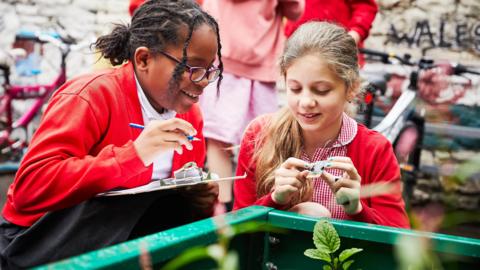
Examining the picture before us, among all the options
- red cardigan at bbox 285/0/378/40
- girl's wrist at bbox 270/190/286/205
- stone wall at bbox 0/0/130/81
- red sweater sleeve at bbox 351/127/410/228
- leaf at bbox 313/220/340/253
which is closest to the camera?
leaf at bbox 313/220/340/253

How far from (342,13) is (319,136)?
1592mm

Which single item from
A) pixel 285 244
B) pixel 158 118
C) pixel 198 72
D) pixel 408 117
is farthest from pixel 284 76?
pixel 408 117

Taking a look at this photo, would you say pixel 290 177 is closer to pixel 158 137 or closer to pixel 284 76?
pixel 158 137

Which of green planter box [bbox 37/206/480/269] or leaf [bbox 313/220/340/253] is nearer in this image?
green planter box [bbox 37/206/480/269]

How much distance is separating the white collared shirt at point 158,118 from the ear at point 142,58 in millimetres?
47

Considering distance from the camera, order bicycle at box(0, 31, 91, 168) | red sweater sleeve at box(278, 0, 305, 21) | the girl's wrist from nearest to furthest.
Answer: the girl's wrist → red sweater sleeve at box(278, 0, 305, 21) → bicycle at box(0, 31, 91, 168)

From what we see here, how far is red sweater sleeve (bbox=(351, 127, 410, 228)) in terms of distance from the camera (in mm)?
2086

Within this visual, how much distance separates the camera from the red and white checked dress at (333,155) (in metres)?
2.09

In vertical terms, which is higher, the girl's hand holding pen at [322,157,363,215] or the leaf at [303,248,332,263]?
the girl's hand holding pen at [322,157,363,215]

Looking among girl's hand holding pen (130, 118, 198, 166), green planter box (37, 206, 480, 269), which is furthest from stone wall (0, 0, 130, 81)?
green planter box (37, 206, 480, 269)

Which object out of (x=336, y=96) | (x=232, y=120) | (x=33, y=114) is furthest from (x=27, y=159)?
(x=33, y=114)

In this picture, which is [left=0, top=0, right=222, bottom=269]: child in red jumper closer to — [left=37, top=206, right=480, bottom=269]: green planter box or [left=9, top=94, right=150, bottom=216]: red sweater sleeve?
[left=9, top=94, right=150, bottom=216]: red sweater sleeve

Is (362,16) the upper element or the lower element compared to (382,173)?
upper

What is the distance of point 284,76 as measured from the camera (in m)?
2.32
